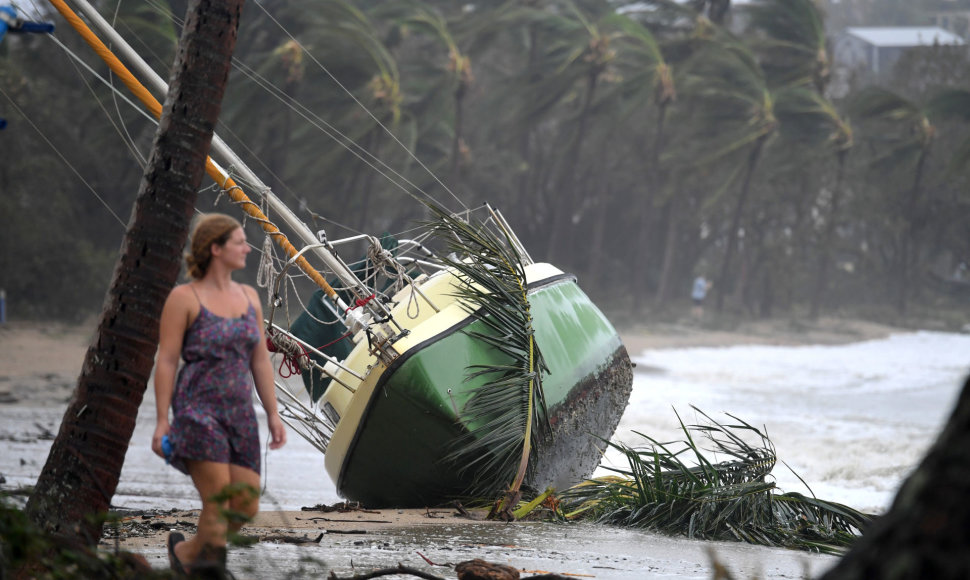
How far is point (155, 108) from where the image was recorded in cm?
784

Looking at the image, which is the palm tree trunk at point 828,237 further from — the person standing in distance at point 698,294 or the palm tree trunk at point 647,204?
the palm tree trunk at point 647,204

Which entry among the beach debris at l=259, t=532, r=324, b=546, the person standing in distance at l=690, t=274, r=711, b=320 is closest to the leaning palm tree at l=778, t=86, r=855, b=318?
the person standing in distance at l=690, t=274, r=711, b=320

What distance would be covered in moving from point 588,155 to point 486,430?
1401 inches

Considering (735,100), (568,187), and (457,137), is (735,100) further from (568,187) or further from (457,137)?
(457,137)

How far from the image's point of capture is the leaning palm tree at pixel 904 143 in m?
41.0

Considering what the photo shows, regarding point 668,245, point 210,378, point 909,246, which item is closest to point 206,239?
point 210,378

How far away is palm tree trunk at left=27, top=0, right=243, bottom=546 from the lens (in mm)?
4250

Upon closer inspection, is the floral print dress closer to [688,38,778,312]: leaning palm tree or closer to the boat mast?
the boat mast

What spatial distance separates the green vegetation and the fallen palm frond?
2002 cm

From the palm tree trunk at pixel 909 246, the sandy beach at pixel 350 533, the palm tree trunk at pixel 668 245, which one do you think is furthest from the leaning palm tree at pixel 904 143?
the sandy beach at pixel 350 533

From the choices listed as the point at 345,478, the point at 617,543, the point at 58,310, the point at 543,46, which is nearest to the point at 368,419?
the point at 345,478

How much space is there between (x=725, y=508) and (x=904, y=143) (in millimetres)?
39606

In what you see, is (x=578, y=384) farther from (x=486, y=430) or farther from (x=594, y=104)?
(x=594, y=104)

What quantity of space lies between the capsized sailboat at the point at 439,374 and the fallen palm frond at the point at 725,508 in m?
0.49
